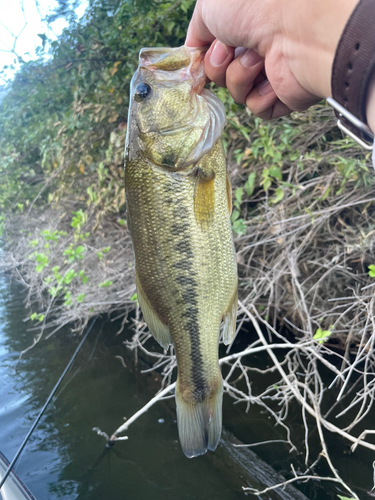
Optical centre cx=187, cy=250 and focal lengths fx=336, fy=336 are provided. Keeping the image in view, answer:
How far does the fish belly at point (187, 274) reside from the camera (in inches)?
50.7

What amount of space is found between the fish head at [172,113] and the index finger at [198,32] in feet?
0.36

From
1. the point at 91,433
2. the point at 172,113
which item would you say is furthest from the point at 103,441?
the point at 172,113

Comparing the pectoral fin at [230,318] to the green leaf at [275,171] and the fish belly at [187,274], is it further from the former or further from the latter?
the green leaf at [275,171]

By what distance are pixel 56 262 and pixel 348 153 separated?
14.7ft

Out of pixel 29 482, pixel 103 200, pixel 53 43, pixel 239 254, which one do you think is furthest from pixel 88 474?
pixel 53 43

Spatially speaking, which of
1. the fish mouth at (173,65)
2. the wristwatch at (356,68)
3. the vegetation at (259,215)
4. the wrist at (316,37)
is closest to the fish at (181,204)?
the fish mouth at (173,65)

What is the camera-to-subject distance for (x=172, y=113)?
1.33 meters

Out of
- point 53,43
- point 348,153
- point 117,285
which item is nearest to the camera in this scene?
point 348,153

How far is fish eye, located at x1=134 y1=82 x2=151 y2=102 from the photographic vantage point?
1.33 m

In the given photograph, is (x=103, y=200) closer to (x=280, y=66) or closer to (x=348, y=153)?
(x=348, y=153)

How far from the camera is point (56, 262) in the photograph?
5434 mm

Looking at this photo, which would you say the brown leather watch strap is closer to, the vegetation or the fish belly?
the fish belly

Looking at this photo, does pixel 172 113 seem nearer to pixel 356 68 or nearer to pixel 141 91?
pixel 141 91

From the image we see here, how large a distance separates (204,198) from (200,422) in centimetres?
93
